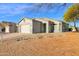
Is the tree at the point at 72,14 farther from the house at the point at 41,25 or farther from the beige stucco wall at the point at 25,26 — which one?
the beige stucco wall at the point at 25,26

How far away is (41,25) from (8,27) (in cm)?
37

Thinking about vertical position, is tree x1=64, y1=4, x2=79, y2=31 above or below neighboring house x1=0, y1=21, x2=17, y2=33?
above

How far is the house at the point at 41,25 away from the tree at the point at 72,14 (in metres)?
0.09

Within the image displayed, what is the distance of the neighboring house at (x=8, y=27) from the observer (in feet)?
8.51

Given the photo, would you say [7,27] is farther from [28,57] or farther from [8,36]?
[28,57]

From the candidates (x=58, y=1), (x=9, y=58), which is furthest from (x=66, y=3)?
(x=9, y=58)

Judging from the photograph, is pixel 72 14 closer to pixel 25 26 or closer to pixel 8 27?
pixel 25 26

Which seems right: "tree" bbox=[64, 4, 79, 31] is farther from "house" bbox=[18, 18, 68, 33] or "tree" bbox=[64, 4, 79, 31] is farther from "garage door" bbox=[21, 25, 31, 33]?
"garage door" bbox=[21, 25, 31, 33]

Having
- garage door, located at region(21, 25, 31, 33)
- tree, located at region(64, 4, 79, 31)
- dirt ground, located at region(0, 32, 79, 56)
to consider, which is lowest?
dirt ground, located at region(0, 32, 79, 56)

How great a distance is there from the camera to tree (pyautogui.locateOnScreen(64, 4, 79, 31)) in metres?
2.59

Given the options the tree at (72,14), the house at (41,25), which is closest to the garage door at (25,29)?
the house at (41,25)

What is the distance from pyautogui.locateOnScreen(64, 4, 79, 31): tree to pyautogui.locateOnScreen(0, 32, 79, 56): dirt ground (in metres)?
0.16

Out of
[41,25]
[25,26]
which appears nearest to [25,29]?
[25,26]

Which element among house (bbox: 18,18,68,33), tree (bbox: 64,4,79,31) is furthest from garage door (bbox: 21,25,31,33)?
tree (bbox: 64,4,79,31)
